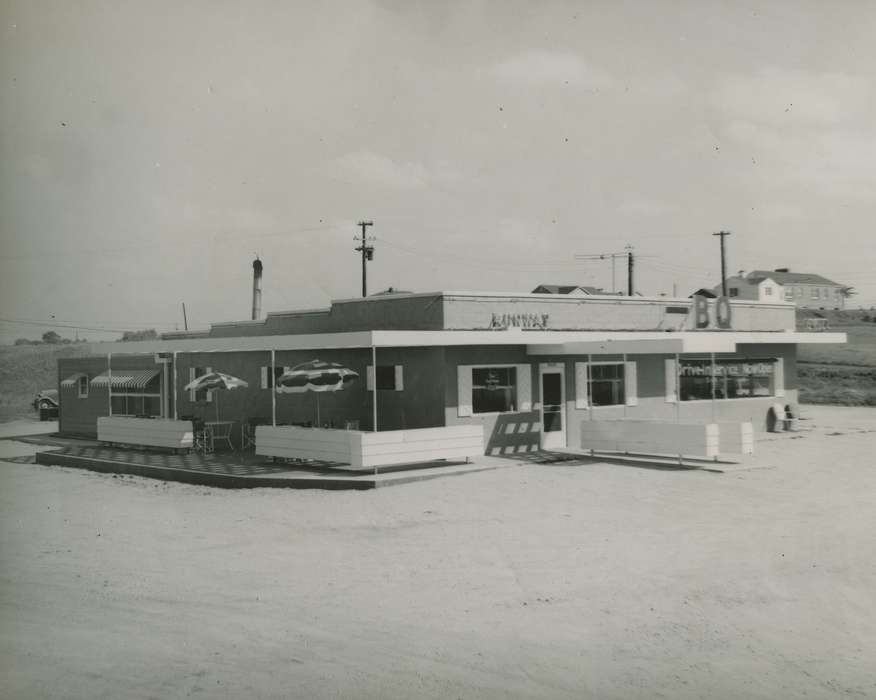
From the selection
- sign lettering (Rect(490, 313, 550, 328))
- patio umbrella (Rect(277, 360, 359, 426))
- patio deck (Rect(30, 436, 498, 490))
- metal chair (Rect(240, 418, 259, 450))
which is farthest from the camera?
metal chair (Rect(240, 418, 259, 450))

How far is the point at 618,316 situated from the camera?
21.3m

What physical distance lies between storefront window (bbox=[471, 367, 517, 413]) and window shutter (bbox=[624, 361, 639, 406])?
10.5ft

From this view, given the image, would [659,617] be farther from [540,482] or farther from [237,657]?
[540,482]

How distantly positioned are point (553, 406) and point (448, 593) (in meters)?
11.0

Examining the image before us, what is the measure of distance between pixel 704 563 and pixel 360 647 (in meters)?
4.29

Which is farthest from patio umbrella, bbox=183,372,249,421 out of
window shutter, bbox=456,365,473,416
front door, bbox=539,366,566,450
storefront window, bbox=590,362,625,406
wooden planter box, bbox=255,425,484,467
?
storefront window, bbox=590,362,625,406

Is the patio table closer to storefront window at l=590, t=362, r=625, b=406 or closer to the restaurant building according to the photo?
the restaurant building

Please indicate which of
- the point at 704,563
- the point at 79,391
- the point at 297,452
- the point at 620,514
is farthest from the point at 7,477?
the point at 704,563

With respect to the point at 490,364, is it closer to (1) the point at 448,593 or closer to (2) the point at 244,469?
(2) the point at 244,469

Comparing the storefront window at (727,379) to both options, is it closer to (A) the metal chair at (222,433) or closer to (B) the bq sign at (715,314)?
(B) the bq sign at (715,314)

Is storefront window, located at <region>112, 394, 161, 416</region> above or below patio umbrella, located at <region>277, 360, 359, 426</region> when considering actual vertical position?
below

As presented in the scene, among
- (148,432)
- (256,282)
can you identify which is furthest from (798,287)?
(148,432)

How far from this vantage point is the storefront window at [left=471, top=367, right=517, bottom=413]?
57.7 feet

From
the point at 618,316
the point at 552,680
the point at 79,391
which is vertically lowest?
the point at 552,680
